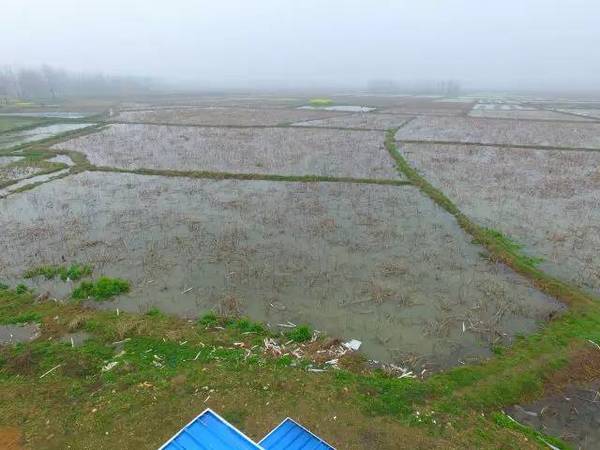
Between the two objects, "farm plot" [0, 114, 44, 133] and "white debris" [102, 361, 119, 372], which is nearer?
"white debris" [102, 361, 119, 372]

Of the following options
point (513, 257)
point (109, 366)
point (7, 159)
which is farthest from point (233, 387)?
point (7, 159)

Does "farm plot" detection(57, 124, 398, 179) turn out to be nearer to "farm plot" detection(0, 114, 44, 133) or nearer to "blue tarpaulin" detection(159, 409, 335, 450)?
"farm plot" detection(0, 114, 44, 133)

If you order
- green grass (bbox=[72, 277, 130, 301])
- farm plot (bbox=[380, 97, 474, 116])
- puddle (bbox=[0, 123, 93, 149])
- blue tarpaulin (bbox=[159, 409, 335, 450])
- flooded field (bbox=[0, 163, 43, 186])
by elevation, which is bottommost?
green grass (bbox=[72, 277, 130, 301])

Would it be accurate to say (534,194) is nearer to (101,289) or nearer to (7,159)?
(101,289)

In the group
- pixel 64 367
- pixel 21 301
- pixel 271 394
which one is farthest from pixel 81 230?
pixel 271 394

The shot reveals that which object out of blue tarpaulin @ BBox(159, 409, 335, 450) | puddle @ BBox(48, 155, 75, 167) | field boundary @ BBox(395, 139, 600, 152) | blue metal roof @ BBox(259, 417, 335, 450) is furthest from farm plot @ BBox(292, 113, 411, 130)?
blue tarpaulin @ BBox(159, 409, 335, 450)

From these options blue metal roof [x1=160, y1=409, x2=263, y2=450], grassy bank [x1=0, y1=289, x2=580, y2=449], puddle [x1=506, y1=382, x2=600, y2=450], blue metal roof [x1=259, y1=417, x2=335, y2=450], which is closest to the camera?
blue metal roof [x1=160, y1=409, x2=263, y2=450]

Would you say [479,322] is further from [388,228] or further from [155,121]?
[155,121]
